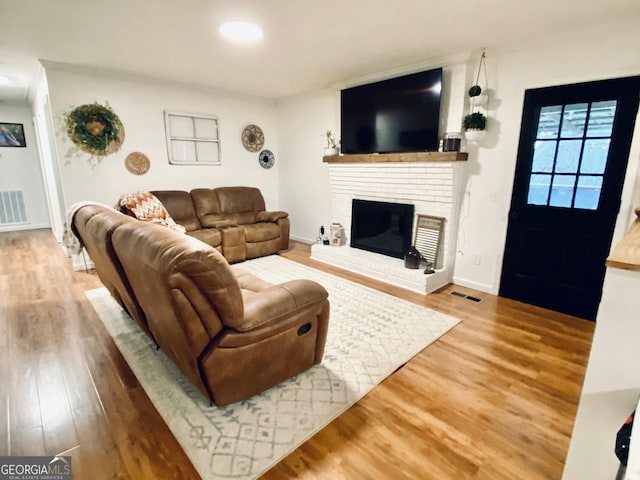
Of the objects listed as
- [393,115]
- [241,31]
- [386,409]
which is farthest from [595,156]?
[241,31]

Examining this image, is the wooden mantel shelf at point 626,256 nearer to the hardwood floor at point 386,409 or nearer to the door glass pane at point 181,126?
the hardwood floor at point 386,409

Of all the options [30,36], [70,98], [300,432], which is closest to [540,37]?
[300,432]

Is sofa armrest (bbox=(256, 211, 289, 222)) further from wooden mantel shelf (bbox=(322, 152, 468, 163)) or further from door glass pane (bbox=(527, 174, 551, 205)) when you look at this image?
door glass pane (bbox=(527, 174, 551, 205))

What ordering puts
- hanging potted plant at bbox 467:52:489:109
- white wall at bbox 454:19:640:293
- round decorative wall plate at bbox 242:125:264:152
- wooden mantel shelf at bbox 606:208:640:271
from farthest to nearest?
round decorative wall plate at bbox 242:125:264:152, hanging potted plant at bbox 467:52:489:109, white wall at bbox 454:19:640:293, wooden mantel shelf at bbox 606:208:640:271

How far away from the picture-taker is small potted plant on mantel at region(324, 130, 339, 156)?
4.65 meters

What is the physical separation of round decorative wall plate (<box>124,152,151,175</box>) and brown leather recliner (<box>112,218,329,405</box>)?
10.0ft

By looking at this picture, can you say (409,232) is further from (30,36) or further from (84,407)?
(30,36)

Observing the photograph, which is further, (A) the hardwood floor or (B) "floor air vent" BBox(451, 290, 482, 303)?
(B) "floor air vent" BBox(451, 290, 482, 303)

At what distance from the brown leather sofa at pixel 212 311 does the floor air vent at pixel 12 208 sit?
241 inches

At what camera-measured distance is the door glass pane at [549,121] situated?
9.47ft

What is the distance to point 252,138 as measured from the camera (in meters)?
5.59

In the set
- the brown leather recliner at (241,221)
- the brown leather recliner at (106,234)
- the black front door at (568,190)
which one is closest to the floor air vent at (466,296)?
the black front door at (568,190)

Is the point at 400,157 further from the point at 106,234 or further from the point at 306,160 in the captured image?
the point at 106,234

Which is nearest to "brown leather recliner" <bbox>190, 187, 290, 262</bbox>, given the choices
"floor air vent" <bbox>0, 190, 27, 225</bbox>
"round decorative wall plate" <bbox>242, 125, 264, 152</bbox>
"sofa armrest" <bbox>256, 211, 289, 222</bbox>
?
"sofa armrest" <bbox>256, 211, 289, 222</bbox>
